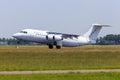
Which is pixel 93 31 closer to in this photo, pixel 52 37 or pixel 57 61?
pixel 52 37

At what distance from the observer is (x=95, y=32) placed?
9756 cm

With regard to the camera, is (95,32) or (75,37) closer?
(75,37)

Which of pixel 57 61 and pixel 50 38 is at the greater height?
pixel 50 38

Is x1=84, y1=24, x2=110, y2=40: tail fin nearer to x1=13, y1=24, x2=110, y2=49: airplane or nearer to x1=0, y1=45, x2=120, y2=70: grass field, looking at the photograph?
x1=13, y1=24, x2=110, y2=49: airplane

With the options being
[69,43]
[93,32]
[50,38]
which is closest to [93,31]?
[93,32]

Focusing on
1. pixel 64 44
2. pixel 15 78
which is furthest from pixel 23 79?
pixel 64 44

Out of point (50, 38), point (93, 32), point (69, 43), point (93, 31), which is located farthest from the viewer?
point (93, 31)

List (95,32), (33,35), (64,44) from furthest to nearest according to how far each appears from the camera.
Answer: (95,32) < (64,44) < (33,35)

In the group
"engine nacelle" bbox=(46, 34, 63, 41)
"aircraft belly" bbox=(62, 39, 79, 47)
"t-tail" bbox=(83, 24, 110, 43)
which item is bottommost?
"aircraft belly" bbox=(62, 39, 79, 47)

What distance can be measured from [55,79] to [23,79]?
1.55 m

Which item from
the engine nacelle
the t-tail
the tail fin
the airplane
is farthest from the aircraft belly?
the tail fin

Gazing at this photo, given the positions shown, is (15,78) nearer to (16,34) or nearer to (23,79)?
(23,79)

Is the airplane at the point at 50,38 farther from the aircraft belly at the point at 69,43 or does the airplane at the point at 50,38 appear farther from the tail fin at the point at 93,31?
the tail fin at the point at 93,31

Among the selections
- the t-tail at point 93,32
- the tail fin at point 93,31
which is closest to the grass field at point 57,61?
the t-tail at point 93,32
